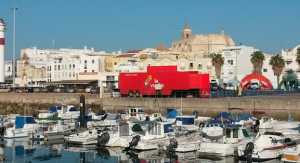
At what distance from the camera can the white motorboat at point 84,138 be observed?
38.8 m

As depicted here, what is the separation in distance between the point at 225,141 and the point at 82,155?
1048cm

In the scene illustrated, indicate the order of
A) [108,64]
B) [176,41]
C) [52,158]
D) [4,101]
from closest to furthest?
[52,158] → [4,101] → [108,64] → [176,41]

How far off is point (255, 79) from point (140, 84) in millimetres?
19507

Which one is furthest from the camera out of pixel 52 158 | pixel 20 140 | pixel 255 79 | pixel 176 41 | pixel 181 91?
pixel 176 41

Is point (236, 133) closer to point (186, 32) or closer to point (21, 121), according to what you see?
point (21, 121)

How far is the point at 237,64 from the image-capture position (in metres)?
87.8

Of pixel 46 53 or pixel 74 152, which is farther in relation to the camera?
pixel 46 53

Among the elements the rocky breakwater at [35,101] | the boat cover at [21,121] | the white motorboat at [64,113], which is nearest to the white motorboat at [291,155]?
the boat cover at [21,121]

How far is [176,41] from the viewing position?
134000 millimetres

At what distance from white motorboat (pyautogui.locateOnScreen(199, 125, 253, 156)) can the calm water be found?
498mm

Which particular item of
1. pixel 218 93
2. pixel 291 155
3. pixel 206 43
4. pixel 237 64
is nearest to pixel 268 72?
pixel 237 64

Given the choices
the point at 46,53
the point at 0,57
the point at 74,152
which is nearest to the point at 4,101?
the point at 0,57

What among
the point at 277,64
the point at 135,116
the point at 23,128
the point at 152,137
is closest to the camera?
the point at 152,137

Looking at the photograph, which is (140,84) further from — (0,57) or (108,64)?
(0,57)
